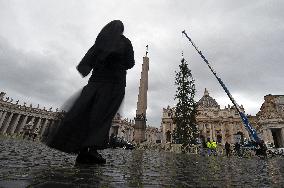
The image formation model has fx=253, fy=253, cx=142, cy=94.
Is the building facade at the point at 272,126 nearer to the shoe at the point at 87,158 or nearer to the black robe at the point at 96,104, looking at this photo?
the black robe at the point at 96,104

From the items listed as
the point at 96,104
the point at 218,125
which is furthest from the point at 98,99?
the point at 218,125

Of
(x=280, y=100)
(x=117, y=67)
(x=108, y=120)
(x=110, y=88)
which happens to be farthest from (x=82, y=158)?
(x=280, y=100)

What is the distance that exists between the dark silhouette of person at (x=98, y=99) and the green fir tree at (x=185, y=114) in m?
29.9

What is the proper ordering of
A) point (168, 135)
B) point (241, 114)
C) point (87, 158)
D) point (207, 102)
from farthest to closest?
point (207, 102)
point (168, 135)
point (241, 114)
point (87, 158)

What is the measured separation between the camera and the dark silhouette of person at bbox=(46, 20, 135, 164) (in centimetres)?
389

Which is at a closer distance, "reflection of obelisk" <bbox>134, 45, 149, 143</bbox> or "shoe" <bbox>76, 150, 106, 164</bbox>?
"shoe" <bbox>76, 150, 106, 164</bbox>

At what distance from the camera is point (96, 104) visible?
415 cm

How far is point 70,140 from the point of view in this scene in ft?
12.6

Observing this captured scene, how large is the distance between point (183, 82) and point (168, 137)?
54483mm

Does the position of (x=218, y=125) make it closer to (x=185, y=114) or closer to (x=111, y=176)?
(x=185, y=114)

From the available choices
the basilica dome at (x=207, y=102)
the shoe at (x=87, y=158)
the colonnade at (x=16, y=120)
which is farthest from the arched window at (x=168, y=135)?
the shoe at (x=87, y=158)

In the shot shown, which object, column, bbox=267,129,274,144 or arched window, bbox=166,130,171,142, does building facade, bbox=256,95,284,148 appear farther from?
arched window, bbox=166,130,171,142

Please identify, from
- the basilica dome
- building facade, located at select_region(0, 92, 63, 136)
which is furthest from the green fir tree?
the basilica dome

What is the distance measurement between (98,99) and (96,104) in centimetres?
10
